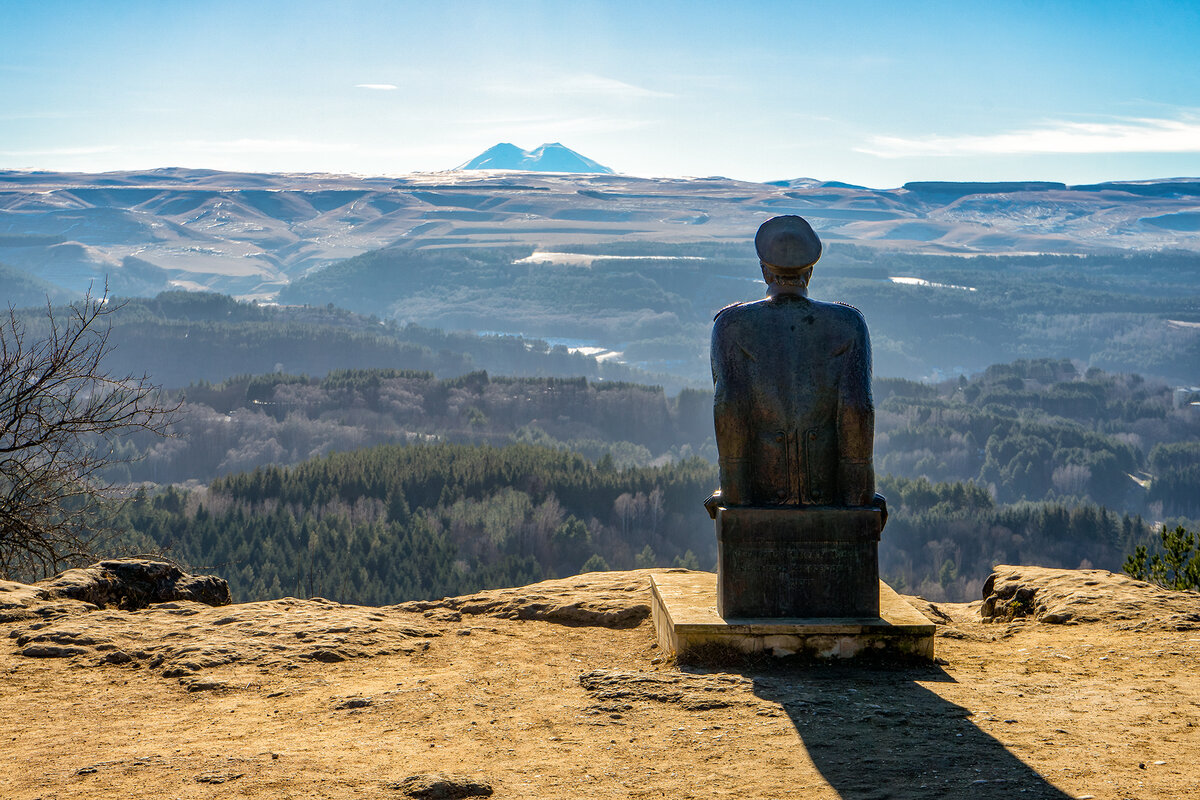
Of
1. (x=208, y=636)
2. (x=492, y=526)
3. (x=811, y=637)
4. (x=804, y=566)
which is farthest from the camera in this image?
(x=492, y=526)

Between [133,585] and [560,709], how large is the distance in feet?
24.6

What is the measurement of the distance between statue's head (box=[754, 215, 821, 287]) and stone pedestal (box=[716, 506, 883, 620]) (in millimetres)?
2398

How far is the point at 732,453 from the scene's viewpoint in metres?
10.9

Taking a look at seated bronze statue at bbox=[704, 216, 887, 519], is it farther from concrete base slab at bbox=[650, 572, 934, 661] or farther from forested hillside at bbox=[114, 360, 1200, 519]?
forested hillside at bbox=[114, 360, 1200, 519]

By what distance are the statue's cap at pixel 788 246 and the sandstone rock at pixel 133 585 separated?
8.74 meters

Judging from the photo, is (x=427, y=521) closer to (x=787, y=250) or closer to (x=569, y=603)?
(x=569, y=603)

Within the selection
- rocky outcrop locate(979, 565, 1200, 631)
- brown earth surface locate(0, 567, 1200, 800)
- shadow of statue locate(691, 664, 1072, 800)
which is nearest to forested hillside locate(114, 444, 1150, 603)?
rocky outcrop locate(979, 565, 1200, 631)

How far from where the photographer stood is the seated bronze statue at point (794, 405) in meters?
10.7

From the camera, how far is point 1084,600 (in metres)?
12.9

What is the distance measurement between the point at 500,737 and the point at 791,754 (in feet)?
7.19

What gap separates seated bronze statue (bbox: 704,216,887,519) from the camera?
1071cm

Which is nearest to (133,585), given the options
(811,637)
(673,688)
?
(673,688)

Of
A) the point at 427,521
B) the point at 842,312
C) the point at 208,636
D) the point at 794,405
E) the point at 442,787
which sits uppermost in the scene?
the point at 842,312

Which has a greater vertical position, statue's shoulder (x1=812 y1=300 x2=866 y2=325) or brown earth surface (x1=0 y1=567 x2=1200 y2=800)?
statue's shoulder (x1=812 y1=300 x2=866 y2=325)
